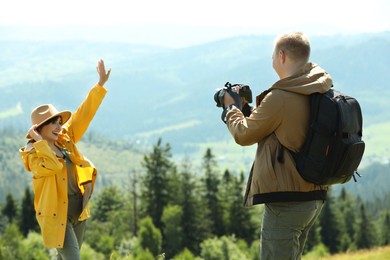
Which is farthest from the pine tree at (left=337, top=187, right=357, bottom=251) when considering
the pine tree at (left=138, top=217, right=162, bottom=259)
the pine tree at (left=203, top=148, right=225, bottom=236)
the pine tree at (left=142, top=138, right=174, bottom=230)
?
the pine tree at (left=138, top=217, right=162, bottom=259)

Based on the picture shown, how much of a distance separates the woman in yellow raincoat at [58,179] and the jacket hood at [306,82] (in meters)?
2.17

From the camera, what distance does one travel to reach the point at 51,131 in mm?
6441

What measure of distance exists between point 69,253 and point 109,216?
2926 inches

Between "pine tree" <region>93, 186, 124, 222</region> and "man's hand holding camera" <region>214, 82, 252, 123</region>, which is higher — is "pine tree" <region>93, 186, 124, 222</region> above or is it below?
below

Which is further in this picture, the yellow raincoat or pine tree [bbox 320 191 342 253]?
pine tree [bbox 320 191 342 253]

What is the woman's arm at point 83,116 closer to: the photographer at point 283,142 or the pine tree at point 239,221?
the photographer at point 283,142

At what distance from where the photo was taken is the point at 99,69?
280 inches

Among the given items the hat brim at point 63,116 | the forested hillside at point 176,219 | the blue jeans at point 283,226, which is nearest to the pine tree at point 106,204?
the forested hillside at point 176,219

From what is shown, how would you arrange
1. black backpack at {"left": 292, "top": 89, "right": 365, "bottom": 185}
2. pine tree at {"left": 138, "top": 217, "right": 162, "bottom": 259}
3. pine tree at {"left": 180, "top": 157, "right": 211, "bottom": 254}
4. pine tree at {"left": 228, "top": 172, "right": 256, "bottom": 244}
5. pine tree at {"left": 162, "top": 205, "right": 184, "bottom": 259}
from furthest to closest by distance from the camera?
pine tree at {"left": 228, "top": 172, "right": 256, "bottom": 244}, pine tree at {"left": 180, "top": 157, "right": 211, "bottom": 254}, pine tree at {"left": 162, "top": 205, "right": 184, "bottom": 259}, pine tree at {"left": 138, "top": 217, "right": 162, "bottom": 259}, black backpack at {"left": 292, "top": 89, "right": 365, "bottom": 185}

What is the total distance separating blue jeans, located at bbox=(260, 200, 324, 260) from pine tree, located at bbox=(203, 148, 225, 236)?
2482 inches

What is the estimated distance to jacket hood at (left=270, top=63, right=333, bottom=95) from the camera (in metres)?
5.09

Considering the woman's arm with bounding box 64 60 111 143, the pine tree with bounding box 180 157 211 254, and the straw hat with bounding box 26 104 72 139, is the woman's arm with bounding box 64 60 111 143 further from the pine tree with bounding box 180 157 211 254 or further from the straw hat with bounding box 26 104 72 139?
the pine tree with bounding box 180 157 211 254

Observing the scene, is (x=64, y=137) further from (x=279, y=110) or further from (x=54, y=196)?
(x=279, y=110)

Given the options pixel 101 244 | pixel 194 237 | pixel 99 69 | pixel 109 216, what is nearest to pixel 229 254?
pixel 194 237
